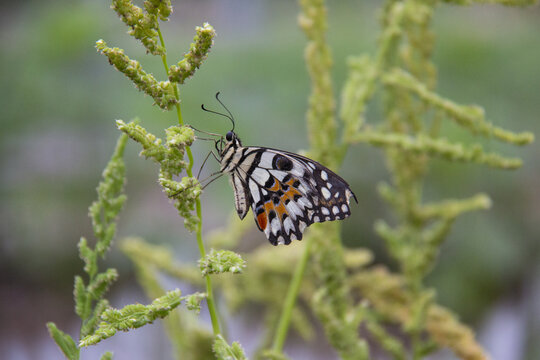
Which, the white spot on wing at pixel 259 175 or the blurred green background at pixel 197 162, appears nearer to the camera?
the white spot on wing at pixel 259 175

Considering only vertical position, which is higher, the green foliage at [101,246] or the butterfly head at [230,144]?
the butterfly head at [230,144]

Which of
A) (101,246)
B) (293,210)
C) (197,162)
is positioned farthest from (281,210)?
(197,162)

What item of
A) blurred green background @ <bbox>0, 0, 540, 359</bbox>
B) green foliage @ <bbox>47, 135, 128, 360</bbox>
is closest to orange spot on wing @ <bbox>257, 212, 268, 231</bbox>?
green foliage @ <bbox>47, 135, 128, 360</bbox>

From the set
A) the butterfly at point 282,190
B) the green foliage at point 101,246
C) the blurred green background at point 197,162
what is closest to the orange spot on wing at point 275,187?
the butterfly at point 282,190

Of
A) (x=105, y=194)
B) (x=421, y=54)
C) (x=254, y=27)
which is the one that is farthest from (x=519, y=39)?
(x=105, y=194)

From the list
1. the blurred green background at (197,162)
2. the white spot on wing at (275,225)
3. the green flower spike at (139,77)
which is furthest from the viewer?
the blurred green background at (197,162)

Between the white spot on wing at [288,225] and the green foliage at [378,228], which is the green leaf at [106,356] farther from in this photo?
the white spot on wing at [288,225]

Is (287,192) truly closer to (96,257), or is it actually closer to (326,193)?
(326,193)
